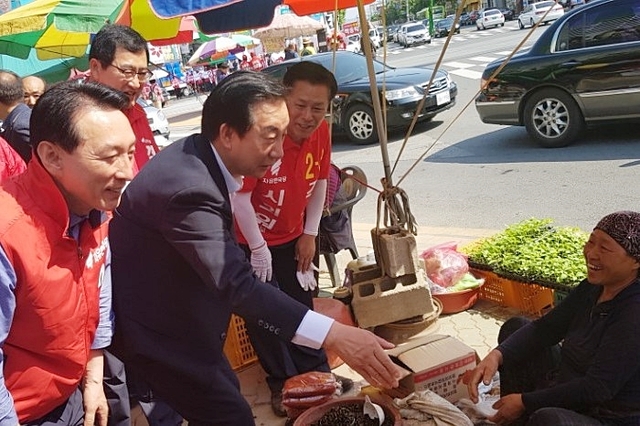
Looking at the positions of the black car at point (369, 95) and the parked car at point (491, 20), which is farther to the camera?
the parked car at point (491, 20)

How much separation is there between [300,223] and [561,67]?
4957mm

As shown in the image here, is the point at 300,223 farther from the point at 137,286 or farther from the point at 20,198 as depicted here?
the point at 20,198

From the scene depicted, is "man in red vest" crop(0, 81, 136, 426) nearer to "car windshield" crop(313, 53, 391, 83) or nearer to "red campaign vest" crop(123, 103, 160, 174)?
"red campaign vest" crop(123, 103, 160, 174)

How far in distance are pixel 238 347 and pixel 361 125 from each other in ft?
21.3

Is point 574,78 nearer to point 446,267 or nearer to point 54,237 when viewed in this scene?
point 446,267

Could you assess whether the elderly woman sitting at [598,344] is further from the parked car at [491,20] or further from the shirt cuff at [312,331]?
the parked car at [491,20]

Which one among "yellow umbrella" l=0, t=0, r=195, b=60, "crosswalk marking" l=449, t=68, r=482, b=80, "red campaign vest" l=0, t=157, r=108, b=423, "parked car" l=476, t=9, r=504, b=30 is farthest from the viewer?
"parked car" l=476, t=9, r=504, b=30

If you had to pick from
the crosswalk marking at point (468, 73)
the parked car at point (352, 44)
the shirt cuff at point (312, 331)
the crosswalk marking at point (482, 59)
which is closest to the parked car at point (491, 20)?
the parked car at point (352, 44)

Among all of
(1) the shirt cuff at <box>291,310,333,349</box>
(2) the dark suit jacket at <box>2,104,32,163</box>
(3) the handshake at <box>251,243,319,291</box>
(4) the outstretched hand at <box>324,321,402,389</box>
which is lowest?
(3) the handshake at <box>251,243,319,291</box>

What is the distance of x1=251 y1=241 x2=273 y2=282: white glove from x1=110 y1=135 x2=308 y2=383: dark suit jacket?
0.69m

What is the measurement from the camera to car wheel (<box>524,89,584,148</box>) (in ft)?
22.3

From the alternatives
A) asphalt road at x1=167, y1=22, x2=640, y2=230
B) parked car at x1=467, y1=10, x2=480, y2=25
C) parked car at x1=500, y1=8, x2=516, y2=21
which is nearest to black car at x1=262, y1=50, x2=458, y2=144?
asphalt road at x1=167, y1=22, x2=640, y2=230

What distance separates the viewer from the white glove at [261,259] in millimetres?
2635

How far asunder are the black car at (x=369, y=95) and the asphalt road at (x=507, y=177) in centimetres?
52
